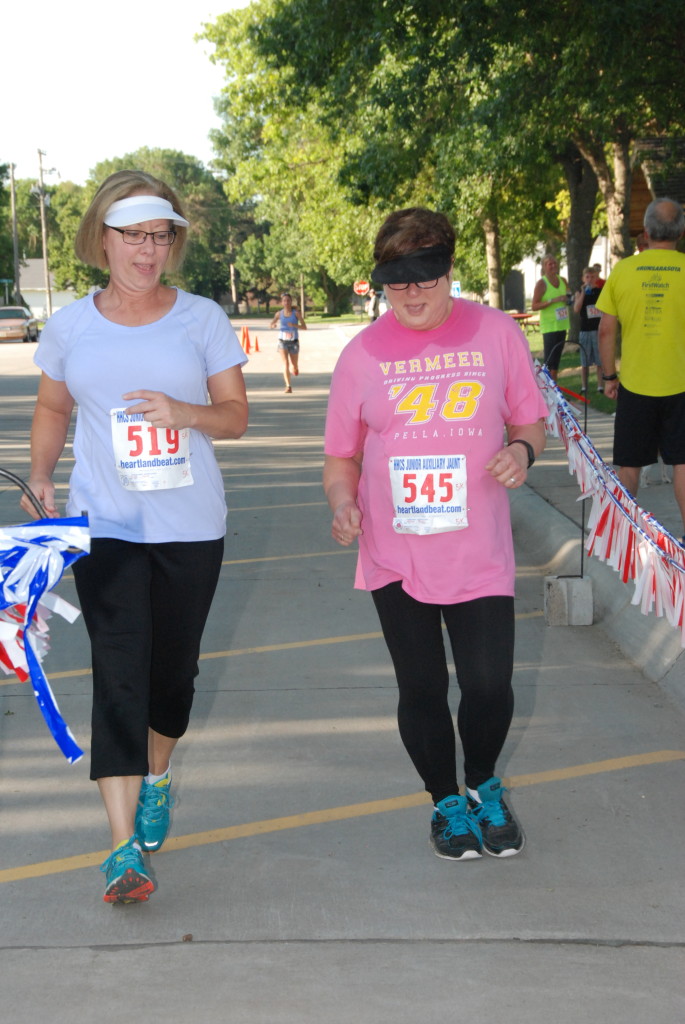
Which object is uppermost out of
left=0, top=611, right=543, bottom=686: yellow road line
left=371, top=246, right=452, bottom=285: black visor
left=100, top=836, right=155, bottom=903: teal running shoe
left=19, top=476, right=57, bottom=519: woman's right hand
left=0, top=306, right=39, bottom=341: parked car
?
left=371, top=246, right=452, bottom=285: black visor

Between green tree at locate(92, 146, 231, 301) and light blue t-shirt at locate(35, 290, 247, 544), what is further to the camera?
green tree at locate(92, 146, 231, 301)

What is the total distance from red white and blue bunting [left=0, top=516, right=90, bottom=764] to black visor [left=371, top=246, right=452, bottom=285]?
1078 millimetres

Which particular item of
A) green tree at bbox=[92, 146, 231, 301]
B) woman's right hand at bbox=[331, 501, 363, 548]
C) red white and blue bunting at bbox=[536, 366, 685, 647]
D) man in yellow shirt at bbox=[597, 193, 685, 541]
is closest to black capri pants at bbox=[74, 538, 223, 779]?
woman's right hand at bbox=[331, 501, 363, 548]

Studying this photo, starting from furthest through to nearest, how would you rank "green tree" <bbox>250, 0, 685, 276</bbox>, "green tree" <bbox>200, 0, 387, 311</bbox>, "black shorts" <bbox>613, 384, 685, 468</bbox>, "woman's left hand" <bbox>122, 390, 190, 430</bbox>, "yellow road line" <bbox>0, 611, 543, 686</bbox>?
"green tree" <bbox>200, 0, 387, 311</bbox> → "green tree" <bbox>250, 0, 685, 276</bbox> → "black shorts" <bbox>613, 384, 685, 468</bbox> → "yellow road line" <bbox>0, 611, 543, 686</bbox> → "woman's left hand" <bbox>122, 390, 190, 430</bbox>

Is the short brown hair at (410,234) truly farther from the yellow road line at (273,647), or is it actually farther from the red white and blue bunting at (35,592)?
the yellow road line at (273,647)

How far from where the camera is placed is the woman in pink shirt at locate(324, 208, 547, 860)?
367 cm

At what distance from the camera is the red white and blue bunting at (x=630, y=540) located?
14.5 ft

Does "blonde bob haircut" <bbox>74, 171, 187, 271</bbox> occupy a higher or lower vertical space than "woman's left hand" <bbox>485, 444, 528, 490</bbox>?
higher

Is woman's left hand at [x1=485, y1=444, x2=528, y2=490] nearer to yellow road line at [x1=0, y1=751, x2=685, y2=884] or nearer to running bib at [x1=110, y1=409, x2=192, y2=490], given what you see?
running bib at [x1=110, y1=409, x2=192, y2=490]

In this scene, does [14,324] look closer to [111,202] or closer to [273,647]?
[273,647]

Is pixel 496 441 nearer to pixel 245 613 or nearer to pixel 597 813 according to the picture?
pixel 597 813

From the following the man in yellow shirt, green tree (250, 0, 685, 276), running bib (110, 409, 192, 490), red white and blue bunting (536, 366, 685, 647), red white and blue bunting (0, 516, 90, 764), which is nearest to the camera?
red white and blue bunting (0, 516, 90, 764)

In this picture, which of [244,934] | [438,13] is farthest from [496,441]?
[438,13]

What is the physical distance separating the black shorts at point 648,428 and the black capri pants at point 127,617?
395cm
